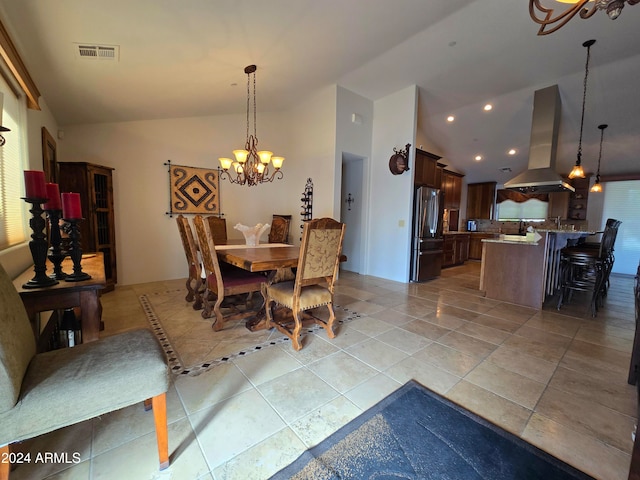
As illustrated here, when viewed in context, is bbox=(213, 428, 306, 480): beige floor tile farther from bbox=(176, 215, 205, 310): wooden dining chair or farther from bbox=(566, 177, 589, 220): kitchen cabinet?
bbox=(566, 177, 589, 220): kitchen cabinet

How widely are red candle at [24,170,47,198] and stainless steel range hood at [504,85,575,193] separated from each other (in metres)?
5.32

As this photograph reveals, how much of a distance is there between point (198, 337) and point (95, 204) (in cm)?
272

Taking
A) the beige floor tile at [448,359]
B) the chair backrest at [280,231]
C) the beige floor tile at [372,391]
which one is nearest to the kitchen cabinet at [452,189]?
the chair backrest at [280,231]

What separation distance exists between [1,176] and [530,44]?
558 cm

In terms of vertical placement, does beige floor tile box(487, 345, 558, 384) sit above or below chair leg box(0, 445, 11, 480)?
below

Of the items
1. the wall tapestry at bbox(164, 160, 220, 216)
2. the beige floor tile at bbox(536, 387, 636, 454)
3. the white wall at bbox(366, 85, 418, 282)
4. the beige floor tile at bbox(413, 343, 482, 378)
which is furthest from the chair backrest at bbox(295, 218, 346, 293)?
the wall tapestry at bbox(164, 160, 220, 216)

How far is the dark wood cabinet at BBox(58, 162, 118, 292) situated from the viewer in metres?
3.37

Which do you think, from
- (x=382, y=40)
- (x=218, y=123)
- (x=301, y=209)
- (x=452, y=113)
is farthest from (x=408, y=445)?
(x=452, y=113)

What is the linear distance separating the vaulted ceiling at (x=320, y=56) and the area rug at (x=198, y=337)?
253cm

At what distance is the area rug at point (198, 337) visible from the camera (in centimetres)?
202

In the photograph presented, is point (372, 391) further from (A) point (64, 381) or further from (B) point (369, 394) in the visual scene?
(A) point (64, 381)

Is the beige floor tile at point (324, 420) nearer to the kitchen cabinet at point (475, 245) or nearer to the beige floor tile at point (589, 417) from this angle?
the beige floor tile at point (589, 417)

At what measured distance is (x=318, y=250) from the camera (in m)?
2.21

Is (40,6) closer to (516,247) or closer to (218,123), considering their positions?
(218,123)
